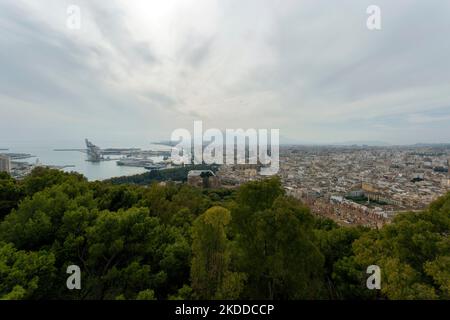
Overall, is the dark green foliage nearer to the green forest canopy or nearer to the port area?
the port area

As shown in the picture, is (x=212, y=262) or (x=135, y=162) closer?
(x=212, y=262)

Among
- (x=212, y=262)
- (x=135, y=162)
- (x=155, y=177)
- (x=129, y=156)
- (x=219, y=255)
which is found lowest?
(x=155, y=177)

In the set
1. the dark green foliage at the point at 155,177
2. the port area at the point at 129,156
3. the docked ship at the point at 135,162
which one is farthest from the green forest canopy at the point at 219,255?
the docked ship at the point at 135,162

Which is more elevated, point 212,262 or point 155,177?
point 212,262

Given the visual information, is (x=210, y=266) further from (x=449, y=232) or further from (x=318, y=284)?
(x=449, y=232)

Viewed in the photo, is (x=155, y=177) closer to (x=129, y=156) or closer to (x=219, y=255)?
(x=129, y=156)

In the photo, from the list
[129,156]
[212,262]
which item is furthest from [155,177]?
[212,262]

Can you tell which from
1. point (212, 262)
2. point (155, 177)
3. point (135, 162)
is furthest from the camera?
point (135, 162)

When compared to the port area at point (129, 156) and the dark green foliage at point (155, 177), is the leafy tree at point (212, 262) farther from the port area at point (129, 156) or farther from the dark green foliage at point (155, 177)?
the port area at point (129, 156)

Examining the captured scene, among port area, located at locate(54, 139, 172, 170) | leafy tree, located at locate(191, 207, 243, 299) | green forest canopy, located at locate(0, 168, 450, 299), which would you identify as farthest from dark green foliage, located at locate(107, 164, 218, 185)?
leafy tree, located at locate(191, 207, 243, 299)

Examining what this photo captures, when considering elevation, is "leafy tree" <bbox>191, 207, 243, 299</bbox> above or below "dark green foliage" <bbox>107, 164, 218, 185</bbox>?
above
